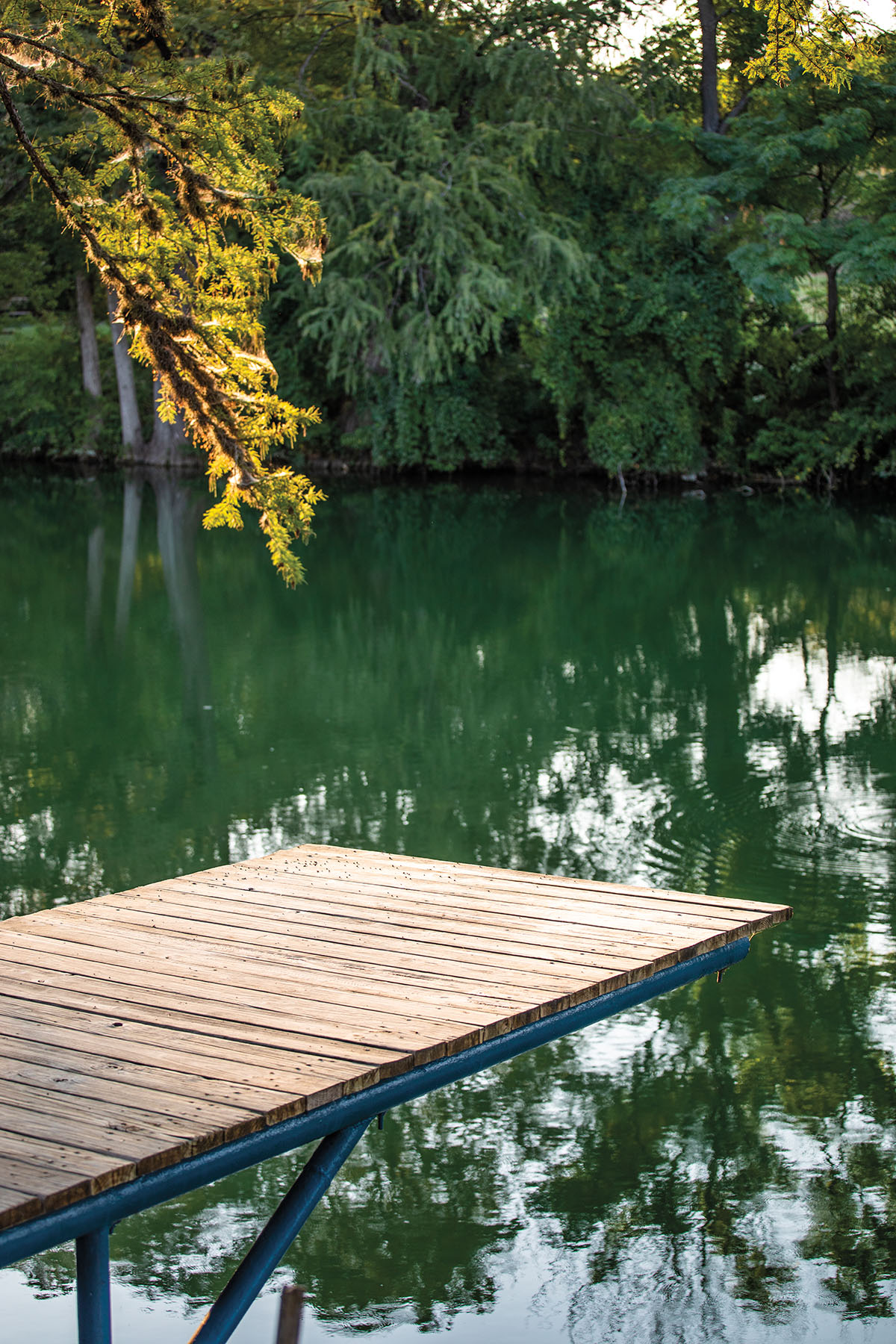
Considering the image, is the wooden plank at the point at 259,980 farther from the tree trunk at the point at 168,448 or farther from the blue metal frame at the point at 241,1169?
the tree trunk at the point at 168,448

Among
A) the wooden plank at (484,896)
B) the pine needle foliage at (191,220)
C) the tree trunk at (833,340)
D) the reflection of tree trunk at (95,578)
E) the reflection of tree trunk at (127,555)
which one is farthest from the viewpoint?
the tree trunk at (833,340)

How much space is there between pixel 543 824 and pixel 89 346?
32570 millimetres

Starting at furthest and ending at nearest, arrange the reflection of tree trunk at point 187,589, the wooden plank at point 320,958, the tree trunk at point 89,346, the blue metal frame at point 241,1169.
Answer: the tree trunk at point 89,346 → the reflection of tree trunk at point 187,589 → the wooden plank at point 320,958 → the blue metal frame at point 241,1169

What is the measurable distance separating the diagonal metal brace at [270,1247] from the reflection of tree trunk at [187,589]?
822cm

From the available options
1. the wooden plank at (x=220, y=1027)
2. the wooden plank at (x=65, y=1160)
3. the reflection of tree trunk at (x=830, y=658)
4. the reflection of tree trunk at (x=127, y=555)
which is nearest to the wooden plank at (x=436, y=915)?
the wooden plank at (x=220, y=1027)

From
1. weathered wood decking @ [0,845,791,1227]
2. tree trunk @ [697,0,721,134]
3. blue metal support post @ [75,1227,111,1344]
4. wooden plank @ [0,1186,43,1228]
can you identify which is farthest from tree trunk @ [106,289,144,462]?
wooden plank @ [0,1186,43,1228]

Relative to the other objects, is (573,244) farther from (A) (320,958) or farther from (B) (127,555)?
(A) (320,958)

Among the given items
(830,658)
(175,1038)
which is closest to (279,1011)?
(175,1038)

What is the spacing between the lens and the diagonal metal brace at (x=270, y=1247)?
337 centimetres

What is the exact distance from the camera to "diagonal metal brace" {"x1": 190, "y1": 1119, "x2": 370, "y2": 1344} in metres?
3.37

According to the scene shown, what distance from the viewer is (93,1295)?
3186 mm

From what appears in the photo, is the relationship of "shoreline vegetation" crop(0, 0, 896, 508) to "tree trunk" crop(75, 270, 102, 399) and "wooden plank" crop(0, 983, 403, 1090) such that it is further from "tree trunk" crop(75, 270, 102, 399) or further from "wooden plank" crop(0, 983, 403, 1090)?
"wooden plank" crop(0, 983, 403, 1090)

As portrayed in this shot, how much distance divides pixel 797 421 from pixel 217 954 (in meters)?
28.0

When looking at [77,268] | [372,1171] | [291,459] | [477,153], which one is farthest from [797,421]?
[372,1171]
